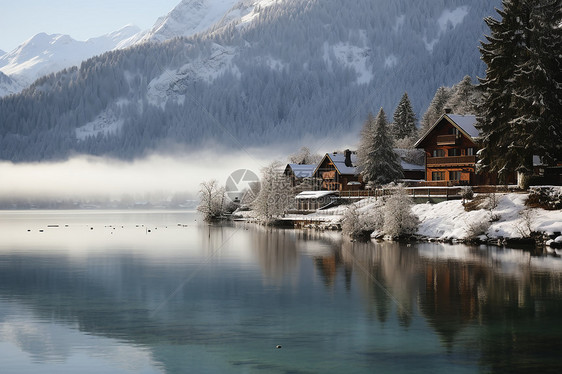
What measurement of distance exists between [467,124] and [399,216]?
22.3 metres

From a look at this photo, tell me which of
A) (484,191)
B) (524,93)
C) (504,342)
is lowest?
(504,342)

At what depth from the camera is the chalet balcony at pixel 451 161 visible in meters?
92.5

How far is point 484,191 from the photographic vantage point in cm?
7981

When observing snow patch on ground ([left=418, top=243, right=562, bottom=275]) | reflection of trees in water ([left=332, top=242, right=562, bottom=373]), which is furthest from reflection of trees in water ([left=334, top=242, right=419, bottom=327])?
snow patch on ground ([left=418, top=243, right=562, bottom=275])

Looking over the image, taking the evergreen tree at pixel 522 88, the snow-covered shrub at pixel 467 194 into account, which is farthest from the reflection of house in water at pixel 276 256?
the evergreen tree at pixel 522 88

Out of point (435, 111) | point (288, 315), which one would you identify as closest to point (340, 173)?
point (435, 111)

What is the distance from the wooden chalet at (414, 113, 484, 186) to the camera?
305 ft

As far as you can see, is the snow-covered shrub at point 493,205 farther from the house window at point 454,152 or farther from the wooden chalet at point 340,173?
the wooden chalet at point 340,173

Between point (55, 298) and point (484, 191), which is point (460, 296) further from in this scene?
point (484, 191)

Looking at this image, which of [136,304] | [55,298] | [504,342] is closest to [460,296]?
[504,342]

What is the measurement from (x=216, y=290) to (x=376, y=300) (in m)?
10.0

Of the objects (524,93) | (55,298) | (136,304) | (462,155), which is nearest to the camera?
(136,304)

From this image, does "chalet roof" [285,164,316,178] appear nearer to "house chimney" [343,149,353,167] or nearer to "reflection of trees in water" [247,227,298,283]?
"house chimney" [343,149,353,167]

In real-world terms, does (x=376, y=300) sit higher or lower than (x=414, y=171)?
lower
